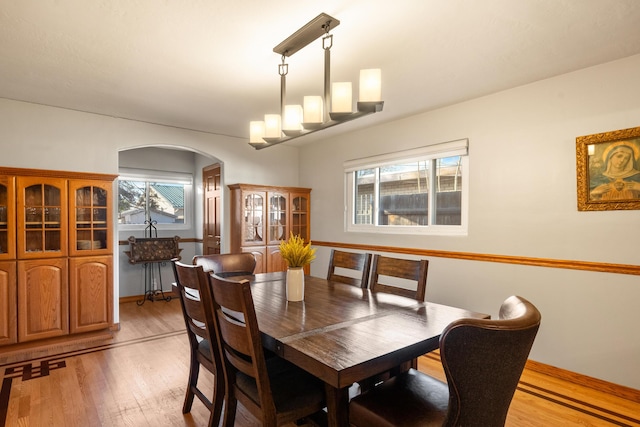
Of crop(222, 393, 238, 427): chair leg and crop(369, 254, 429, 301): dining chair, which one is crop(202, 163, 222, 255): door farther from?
crop(222, 393, 238, 427): chair leg

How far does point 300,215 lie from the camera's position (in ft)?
17.0

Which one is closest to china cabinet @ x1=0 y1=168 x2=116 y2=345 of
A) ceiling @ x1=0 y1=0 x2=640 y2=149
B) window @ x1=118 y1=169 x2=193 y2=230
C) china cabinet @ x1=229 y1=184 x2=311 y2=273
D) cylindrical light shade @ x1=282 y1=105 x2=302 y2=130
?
ceiling @ x1=0 y1=0 x2=640 y2=149

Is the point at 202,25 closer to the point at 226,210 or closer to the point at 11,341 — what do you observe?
the point at 226,210

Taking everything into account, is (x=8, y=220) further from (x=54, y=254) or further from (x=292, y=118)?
(x=292, y=118)

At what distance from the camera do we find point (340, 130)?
4535 millimetres

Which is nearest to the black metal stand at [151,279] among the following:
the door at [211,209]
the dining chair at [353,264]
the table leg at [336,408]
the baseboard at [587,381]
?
the door at [211,209]

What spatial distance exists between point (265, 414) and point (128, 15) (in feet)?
7.17

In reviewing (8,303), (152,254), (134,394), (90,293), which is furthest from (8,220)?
(134,394)

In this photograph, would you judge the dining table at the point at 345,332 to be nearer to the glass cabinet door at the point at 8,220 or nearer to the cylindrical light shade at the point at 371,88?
the cylindrical light shade at the point at 371,88

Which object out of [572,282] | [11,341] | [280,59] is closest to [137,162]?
[11,341]

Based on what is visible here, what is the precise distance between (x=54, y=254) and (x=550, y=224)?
4542 millimetres

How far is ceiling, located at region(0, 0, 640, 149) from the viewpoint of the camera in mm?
1896

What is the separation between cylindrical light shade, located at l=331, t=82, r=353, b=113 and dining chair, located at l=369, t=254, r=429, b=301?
1.06 metres

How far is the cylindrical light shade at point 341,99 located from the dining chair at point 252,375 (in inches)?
43.4
